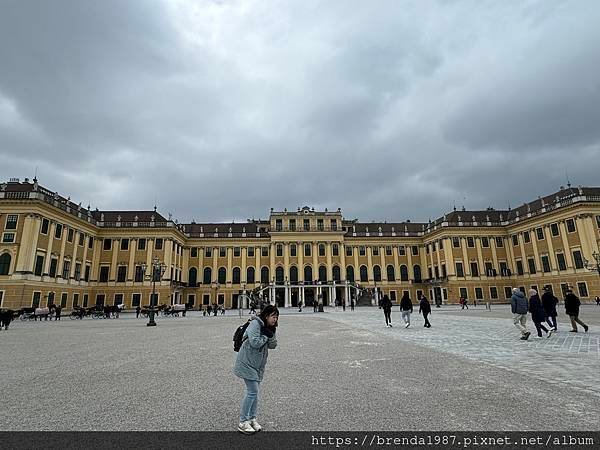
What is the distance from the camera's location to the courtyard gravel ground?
14.5 feet

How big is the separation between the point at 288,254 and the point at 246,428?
56.5 m

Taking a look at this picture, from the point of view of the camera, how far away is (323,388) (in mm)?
6016

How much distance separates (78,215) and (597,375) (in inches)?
2050

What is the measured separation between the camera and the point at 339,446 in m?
3.69

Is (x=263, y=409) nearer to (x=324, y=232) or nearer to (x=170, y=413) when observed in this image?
(x=170, y=413)

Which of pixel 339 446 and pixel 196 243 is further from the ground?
pixel 196 243

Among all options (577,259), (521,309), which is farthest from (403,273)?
(521,309)

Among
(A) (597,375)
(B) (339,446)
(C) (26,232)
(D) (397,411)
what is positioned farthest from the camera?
(C) (26,232)

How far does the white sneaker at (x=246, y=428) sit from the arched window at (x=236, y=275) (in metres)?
57.4

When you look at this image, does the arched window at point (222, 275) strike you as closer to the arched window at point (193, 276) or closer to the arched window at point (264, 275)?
the arched window at point (193, 276)

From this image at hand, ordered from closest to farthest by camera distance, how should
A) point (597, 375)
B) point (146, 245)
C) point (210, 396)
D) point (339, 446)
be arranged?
point (339, 446) → point (210, 396) → point (597, 375) → point (146, 245)

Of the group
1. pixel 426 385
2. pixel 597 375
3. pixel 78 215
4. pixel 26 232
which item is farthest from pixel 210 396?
pixel 78 215

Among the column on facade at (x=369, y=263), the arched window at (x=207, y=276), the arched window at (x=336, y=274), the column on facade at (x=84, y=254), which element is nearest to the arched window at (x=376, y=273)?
the column on facade at (x=369, y=263)

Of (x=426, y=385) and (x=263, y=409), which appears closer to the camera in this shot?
(x=263, y=409)
